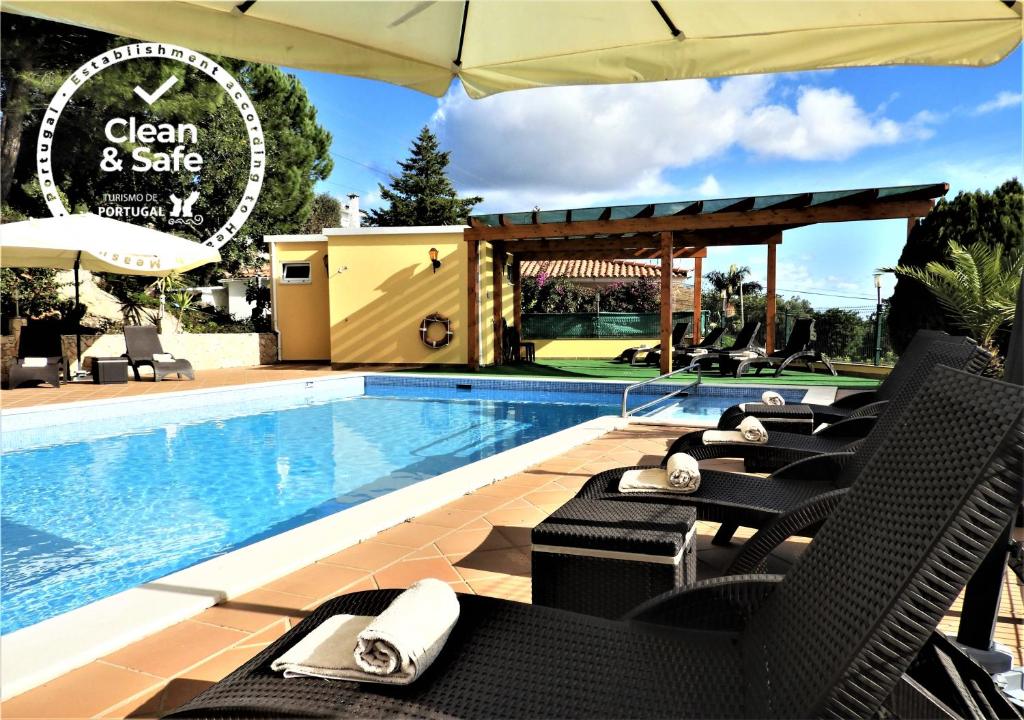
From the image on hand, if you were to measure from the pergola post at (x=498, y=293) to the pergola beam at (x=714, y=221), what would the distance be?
1.40 metres

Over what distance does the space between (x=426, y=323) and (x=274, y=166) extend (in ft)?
49.1

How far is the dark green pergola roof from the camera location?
1013cm

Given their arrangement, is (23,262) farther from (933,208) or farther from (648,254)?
(933,208)

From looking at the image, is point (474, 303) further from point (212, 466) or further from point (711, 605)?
point (711, 605)

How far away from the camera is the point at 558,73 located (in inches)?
112

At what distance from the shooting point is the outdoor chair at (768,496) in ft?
6.84

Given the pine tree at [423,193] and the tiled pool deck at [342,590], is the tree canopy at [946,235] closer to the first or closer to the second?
the tiled pool deck at [342,590]

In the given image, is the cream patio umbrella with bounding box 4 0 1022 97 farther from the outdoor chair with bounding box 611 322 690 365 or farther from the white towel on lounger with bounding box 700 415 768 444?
the outdoor chair with bounding box 611 322 690 365

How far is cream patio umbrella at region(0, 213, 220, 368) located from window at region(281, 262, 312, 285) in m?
3.29

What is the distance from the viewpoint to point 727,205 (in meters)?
11.2

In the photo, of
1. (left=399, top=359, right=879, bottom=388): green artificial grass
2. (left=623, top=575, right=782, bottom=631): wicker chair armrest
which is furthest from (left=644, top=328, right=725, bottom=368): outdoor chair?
(left=623, top=575, right=782, bottom=631): wicker chair armrest

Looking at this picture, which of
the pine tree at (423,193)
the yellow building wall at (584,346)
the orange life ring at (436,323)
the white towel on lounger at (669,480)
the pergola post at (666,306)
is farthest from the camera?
the pine tree at (423,193)

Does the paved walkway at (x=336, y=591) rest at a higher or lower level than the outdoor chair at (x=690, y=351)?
lower

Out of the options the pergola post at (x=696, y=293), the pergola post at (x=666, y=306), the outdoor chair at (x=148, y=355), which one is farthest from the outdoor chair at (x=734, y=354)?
the outdoor chair at (x=148, y=355)
